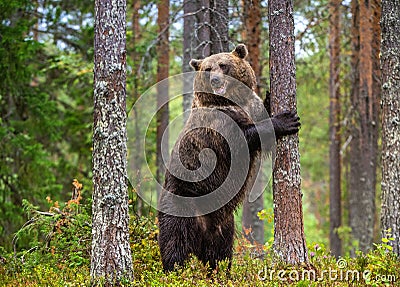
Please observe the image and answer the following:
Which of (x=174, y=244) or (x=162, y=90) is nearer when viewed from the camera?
(x=174, y=244)

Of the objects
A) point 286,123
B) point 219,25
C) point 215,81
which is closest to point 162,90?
point 219,25

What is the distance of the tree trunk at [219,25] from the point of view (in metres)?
9.88

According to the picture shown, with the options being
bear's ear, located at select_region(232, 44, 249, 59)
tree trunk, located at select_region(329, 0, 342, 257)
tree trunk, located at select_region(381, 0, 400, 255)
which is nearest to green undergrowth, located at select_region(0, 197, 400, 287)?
tree trunk, located at select_region(381, 0, 400, 255)

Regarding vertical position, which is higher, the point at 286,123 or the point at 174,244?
the point at 286,123

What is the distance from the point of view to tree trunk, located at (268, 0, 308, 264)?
630 cm

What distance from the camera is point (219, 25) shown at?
1008 centimetres

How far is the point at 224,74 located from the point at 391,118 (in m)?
2.59

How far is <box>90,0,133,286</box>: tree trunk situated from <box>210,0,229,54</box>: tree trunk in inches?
168

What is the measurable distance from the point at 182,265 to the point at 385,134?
11.7 feet

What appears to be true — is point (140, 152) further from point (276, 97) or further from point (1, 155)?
point (276, 97)

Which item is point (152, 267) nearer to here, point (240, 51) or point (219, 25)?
point (240, 51)

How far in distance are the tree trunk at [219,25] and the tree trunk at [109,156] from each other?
4262 mm

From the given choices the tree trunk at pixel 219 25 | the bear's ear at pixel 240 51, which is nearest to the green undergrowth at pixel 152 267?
the bear's ear at pixel 240 51

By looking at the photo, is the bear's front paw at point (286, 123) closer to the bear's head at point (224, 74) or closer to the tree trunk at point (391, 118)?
the bear's head at point (224, 74)
